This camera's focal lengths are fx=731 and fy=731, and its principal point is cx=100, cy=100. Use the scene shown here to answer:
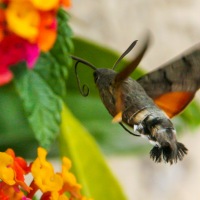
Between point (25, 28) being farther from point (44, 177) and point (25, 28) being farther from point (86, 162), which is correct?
point (86, 162)

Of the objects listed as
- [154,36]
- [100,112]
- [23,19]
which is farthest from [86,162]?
[154,36]

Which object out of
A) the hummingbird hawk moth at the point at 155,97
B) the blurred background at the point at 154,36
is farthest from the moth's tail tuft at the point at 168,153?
the blurred background at the point at 154,36

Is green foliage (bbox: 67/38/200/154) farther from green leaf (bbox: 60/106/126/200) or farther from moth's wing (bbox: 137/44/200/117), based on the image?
moth's wing (bbox: 137/44/200/117)

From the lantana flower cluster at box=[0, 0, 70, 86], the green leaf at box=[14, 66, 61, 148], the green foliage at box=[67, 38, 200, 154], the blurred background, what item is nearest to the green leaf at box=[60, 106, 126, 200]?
the green foliage at box=[67, 38, 200, 154]

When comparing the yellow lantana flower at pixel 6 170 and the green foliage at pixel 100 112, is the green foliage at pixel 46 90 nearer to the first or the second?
the yellow lantana flower at pixel 6 170

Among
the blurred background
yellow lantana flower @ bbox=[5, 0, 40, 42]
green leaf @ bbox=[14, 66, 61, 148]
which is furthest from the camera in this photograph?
the blurred background
